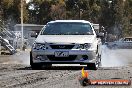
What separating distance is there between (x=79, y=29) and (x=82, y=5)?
7314 cm

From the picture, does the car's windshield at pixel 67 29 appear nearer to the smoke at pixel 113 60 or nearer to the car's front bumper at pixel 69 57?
the car's front bumper at pixel 69 57

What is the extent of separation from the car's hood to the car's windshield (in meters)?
0.48

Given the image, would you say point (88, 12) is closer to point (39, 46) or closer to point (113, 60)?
point (113, 60)

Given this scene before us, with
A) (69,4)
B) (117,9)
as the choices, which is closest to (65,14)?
(69,4)

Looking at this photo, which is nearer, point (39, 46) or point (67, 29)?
point (39, 46)

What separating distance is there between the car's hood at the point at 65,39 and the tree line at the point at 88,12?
66999 mm

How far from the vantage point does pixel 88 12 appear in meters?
85.9

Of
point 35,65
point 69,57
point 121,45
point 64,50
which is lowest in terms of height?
point 121,45

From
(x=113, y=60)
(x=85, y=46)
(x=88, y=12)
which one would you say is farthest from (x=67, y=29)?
(x=88, y=12)

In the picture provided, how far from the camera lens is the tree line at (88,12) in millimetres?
85000

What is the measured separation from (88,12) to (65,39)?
72705mm

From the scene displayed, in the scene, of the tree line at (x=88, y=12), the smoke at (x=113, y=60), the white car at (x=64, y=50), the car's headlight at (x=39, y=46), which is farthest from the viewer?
the tree line at (x=88, y=12)

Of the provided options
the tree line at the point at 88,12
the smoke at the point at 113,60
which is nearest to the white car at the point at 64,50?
the smoke at the point at 113,60

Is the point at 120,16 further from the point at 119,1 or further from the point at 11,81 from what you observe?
the point at 11,81
